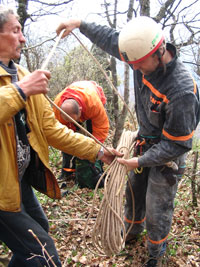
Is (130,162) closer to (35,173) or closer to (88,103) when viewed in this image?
(35,173)

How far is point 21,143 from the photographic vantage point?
72.5 inches

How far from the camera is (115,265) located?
9.21 feet

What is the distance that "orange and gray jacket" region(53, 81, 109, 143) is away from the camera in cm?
388

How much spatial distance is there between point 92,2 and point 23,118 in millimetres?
7426

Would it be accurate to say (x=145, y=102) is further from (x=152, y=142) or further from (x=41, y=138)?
(x=41, y=138)

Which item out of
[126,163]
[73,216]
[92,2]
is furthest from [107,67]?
[126,163]

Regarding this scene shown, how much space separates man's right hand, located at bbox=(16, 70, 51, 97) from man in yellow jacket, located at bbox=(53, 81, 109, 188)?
2152 millimetres

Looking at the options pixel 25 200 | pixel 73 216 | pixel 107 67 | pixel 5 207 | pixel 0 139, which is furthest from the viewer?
pixel 107 67

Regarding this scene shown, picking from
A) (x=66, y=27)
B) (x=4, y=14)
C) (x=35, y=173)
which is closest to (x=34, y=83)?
(x=4, y=14)

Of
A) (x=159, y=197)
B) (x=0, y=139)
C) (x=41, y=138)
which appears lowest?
(x=159, y=197)

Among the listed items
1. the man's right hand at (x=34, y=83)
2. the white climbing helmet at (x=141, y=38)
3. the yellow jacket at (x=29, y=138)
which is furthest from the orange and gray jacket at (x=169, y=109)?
the man's right hand at (x=34, y=83)

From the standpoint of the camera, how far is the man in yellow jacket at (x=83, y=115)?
3.80 metres

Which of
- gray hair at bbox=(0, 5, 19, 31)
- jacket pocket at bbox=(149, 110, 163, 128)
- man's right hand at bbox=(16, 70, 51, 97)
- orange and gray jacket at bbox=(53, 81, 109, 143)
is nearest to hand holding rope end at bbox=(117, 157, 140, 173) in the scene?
jacket pocket at bbox=(149, 110, 163, 128)

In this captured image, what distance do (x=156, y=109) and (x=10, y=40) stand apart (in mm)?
1349
